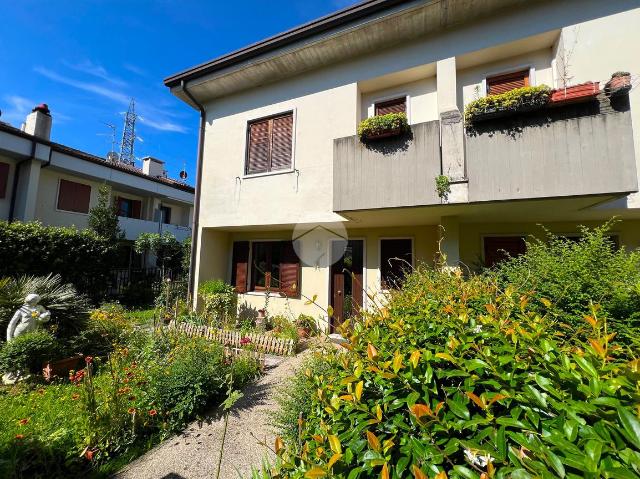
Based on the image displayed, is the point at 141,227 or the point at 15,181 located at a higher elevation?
the point at 15,181

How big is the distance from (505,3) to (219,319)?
12551mm

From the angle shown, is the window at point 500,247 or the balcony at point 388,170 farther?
the window at point 500,247

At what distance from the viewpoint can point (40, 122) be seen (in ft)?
47.6

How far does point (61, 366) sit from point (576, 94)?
39.2ft

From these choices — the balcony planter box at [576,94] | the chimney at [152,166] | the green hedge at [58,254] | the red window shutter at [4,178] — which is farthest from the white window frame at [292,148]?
the chimney at [152,166]

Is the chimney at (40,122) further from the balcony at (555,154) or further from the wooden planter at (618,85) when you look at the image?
the wooden planter at (618,85)

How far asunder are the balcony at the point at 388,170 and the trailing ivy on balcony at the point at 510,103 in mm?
776

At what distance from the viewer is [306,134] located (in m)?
9.03

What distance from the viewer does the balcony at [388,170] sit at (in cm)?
624

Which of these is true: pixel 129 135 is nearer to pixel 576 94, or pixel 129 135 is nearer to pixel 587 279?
pixel 576 94

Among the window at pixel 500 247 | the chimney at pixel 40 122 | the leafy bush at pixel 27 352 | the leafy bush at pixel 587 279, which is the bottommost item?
the leafy bush at pixel 27 352

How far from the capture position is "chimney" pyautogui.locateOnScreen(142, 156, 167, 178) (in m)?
21.8

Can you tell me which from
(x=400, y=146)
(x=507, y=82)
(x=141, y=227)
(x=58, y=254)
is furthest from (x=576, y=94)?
(x=141, y=227)

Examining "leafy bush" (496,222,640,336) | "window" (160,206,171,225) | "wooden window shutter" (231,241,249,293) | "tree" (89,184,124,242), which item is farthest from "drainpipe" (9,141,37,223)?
"leafy bush" (496,222,640,336)
